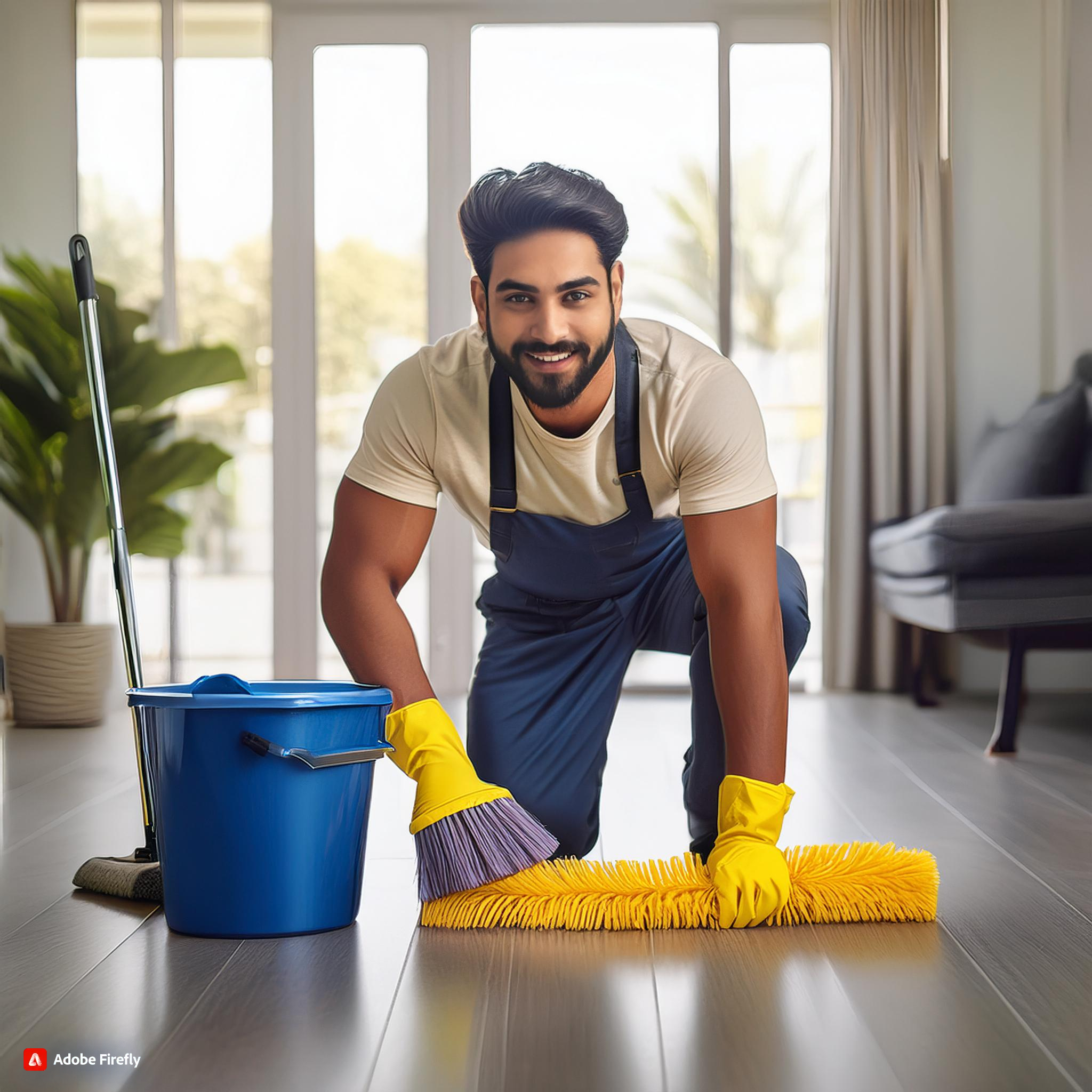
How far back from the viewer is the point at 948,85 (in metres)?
3.69

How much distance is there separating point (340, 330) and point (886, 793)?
238 centimetres

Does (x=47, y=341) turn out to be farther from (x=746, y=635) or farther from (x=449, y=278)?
(x=746, y=635)

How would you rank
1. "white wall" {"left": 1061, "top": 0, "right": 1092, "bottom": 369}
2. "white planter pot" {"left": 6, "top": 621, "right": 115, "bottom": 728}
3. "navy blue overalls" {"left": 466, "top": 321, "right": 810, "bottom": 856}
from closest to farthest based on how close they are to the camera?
"navy blue overalls" {"left": 466, "top": 321, "right": 810, "bottom": 856}
"white planter pot" {"left": 6, "top": 621, "right": 115, "bottom": 728}
"white wall" {"left": 1061, "top": 0, "right": 1092, "bottom": 369}

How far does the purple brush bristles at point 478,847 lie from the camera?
1358mm

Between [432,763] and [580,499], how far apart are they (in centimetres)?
42

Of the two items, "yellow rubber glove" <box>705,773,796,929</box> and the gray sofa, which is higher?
the gray sofa

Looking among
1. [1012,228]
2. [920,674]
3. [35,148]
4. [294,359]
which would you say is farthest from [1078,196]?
[35,148]

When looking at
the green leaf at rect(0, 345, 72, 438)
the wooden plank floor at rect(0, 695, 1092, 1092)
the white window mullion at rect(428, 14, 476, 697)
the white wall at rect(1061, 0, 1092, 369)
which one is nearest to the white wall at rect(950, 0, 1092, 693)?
the white wall at rect(1061, 0, 1092, 369)

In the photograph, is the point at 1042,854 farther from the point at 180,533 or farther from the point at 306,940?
the point at 180,533

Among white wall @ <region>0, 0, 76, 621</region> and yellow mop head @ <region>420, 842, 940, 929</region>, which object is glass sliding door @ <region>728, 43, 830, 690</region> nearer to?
white wall @ <region>0, 0, 76, 621</region>

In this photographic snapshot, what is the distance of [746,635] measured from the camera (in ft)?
4.69

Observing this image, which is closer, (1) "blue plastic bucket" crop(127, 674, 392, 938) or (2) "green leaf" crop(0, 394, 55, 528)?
(1) "blue plastic bucket" crop(127, 674, 392, 938)

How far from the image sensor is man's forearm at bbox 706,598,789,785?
1.42 meters

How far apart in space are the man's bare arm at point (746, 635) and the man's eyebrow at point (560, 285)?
0.32 meters
